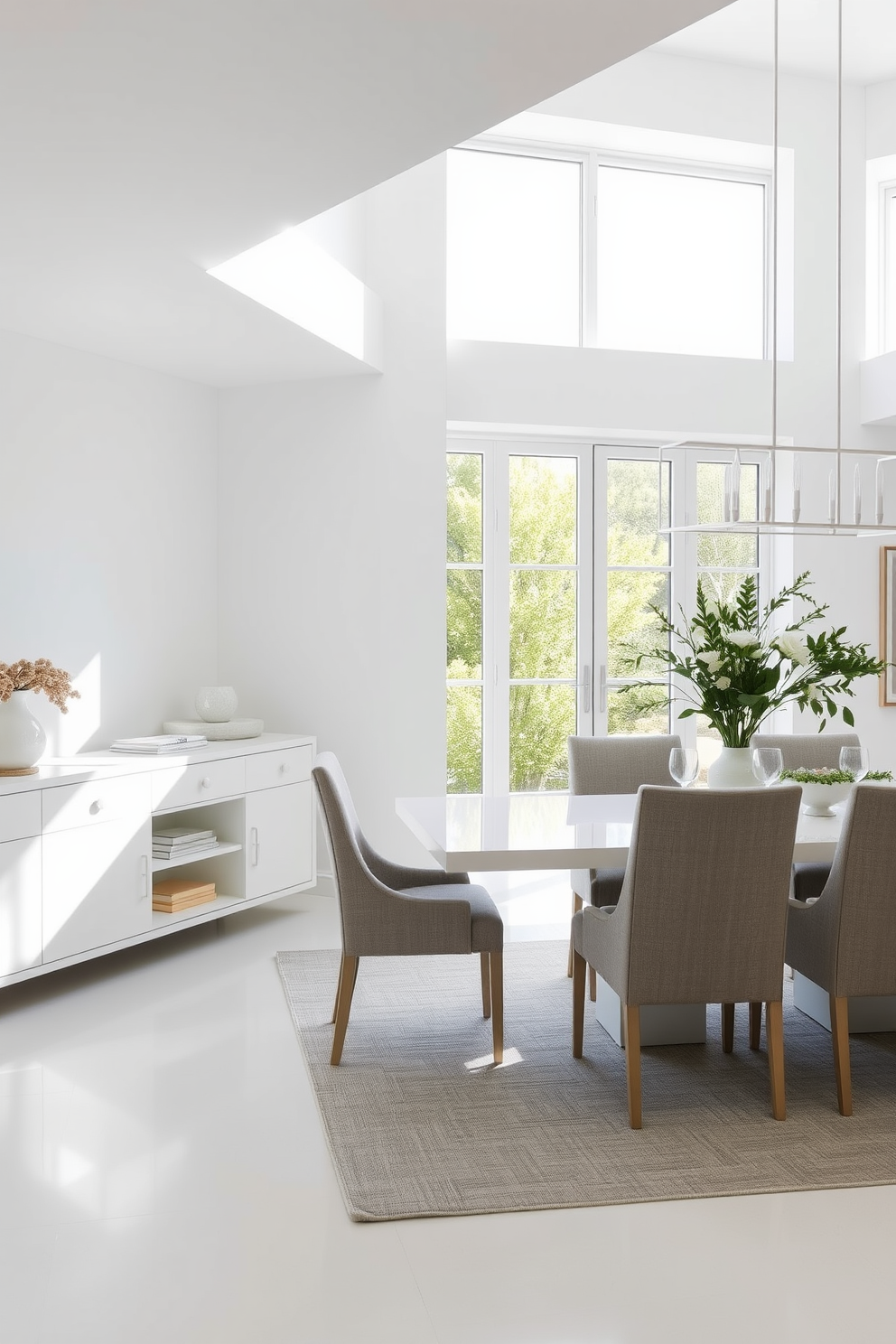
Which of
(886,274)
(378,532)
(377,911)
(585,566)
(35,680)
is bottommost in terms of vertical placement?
(377,911)

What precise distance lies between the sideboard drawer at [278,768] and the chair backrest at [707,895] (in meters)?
2.30

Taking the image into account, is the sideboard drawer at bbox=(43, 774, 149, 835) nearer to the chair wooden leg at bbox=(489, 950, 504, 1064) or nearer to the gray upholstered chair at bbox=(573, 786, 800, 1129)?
the chair wooden leg at bbox=(489, 950, 504, 1064)

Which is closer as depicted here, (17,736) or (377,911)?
(377,911)

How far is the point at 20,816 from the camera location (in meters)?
3.74

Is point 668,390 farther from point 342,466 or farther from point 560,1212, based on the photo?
point 560,1212

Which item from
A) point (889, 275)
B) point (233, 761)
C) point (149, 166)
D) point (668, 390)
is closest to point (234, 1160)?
point (233, 761)

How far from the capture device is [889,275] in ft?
20.7

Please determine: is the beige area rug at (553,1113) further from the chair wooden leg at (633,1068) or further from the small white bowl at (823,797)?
the small white bowl at (823,797)

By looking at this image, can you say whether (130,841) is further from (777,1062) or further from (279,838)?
(777,1062)

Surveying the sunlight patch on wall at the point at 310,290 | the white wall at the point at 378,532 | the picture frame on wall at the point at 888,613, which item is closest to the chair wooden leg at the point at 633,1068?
the white wall at the point at 378,532

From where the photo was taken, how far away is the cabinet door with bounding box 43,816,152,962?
3867mm

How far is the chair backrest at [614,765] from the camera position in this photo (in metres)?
4.31

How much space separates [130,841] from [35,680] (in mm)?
687

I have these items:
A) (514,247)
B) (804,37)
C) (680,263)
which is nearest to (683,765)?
(514,247)
